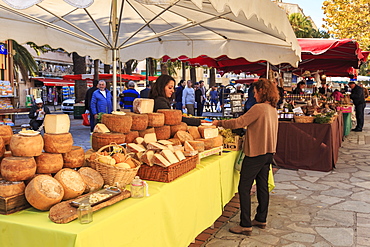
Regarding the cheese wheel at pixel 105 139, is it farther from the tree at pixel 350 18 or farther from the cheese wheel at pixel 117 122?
the tree at pixel 350 18

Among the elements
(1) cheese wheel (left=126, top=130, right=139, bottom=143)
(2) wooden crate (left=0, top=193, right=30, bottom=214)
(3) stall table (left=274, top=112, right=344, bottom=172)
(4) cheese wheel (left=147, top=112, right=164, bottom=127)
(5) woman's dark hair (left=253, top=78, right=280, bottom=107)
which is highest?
(5) woman's dark hair (left=253, top=78, right=280, bottom=107)

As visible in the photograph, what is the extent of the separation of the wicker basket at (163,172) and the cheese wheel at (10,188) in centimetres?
106

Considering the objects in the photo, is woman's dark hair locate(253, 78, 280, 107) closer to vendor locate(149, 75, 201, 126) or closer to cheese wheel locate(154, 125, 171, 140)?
vendor locate(149, 75, 201, 126)

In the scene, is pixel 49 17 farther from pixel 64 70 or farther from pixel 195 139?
pixel 64 70

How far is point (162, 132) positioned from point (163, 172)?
0.96 m

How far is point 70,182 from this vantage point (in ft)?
7.97

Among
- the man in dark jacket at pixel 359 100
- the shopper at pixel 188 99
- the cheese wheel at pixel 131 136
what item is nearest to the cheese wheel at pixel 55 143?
the cheese wheel at pixel 131 136

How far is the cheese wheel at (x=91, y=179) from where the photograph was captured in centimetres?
259

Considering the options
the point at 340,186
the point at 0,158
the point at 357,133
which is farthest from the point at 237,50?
the point at 357,133

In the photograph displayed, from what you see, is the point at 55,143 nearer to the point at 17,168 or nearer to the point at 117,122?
the point at 17,168

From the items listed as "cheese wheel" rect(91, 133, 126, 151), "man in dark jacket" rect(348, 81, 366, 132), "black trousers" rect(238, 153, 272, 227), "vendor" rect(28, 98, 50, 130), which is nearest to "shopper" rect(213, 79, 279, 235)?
"black trousers" rect(238, 153, 272, 227)

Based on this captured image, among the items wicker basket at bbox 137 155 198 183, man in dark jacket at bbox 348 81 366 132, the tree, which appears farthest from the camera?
the tree

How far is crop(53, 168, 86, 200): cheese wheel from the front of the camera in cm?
238

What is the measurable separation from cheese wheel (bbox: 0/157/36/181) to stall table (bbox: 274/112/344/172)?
19.7 feet
